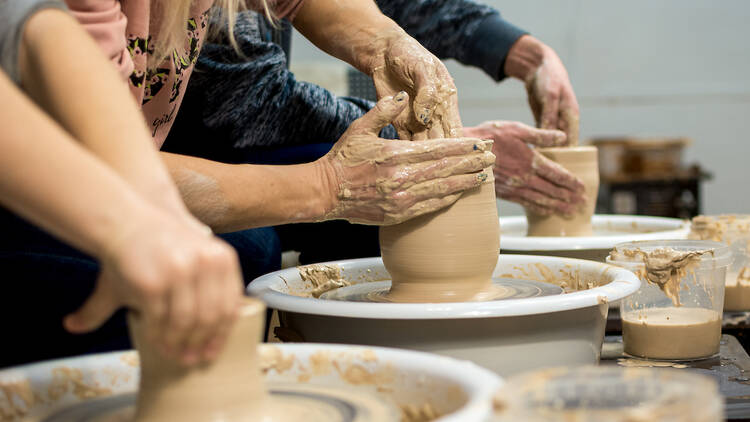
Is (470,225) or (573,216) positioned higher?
(470,225)

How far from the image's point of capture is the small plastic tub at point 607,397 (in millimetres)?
584

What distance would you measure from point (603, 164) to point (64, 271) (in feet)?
13.4

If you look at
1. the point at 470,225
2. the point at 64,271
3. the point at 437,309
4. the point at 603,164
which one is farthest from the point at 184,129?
the point at 603,164

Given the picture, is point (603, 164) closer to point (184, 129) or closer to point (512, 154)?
point (512, 154)

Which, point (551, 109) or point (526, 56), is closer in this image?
point (551, 109)

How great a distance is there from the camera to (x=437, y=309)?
1099 millimetres

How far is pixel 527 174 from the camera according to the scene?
6.68ft

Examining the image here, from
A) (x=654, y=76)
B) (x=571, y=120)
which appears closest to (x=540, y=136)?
(x=571, y=120)

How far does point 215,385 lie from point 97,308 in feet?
0.45

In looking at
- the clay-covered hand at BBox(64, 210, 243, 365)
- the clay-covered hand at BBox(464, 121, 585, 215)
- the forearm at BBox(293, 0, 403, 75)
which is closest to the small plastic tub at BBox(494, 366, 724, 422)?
the clay-covered hand at BBox(64, 210, 243, 365)

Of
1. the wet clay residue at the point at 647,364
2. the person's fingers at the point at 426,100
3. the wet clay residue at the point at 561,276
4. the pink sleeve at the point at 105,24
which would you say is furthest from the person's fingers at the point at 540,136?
the pink sleeve at the point at 105,24

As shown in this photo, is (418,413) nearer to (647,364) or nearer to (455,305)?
(455,305)

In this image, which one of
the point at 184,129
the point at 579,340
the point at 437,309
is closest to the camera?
the point at 437,309

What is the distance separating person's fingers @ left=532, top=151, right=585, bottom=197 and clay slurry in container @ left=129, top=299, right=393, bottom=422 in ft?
4.41
